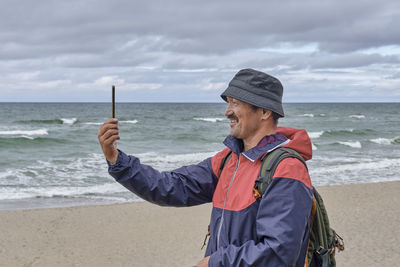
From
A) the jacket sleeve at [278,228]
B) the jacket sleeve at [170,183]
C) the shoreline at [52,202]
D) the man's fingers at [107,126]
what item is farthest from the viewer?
the shoreline at [52,202]

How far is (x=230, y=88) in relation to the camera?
2105 millimetres

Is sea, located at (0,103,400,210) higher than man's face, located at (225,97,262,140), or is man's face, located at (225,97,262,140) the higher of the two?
man's face, located at (225,97,262,140)

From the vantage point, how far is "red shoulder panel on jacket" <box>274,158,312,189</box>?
1.81m

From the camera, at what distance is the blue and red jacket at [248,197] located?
1.77 m

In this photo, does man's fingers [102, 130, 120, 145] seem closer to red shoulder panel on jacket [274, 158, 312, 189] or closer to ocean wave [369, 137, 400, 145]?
red shoulder panel on jacket [274, 158, 312, 189]

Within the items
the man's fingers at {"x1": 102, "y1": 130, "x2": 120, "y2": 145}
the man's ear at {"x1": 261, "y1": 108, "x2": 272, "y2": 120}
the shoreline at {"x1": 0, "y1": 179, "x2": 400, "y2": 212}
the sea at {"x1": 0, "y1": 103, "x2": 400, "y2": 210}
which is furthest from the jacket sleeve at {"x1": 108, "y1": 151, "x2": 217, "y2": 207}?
the sea at {"x1": 0, "y1": 103, "x2": 400, "y2": 210}

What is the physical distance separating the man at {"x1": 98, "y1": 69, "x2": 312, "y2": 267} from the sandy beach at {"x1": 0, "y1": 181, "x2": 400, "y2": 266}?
15.6ft

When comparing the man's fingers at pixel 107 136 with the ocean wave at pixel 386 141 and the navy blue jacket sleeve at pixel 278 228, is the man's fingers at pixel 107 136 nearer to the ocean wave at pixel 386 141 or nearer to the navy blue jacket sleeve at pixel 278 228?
the navy blue jacket sleeve at pixel 278 228

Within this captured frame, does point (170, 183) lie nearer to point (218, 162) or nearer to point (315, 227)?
point (218, 162)

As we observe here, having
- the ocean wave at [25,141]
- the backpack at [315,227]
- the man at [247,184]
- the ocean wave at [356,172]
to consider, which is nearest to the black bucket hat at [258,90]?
the man at [247,184]

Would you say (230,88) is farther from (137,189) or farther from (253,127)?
(137,189)

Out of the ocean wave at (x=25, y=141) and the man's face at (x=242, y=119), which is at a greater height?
the man's face at (x=242, y=119)

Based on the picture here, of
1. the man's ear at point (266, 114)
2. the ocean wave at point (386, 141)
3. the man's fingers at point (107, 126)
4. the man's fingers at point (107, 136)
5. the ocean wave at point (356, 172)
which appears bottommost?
the ocean wave at point (386, 141)

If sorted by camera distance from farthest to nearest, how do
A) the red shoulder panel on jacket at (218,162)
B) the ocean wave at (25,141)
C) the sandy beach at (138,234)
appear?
the ocean wave at (25,141) < the sandy beach at (138,234) < the red shoulder panel on jacket at (218,162)
